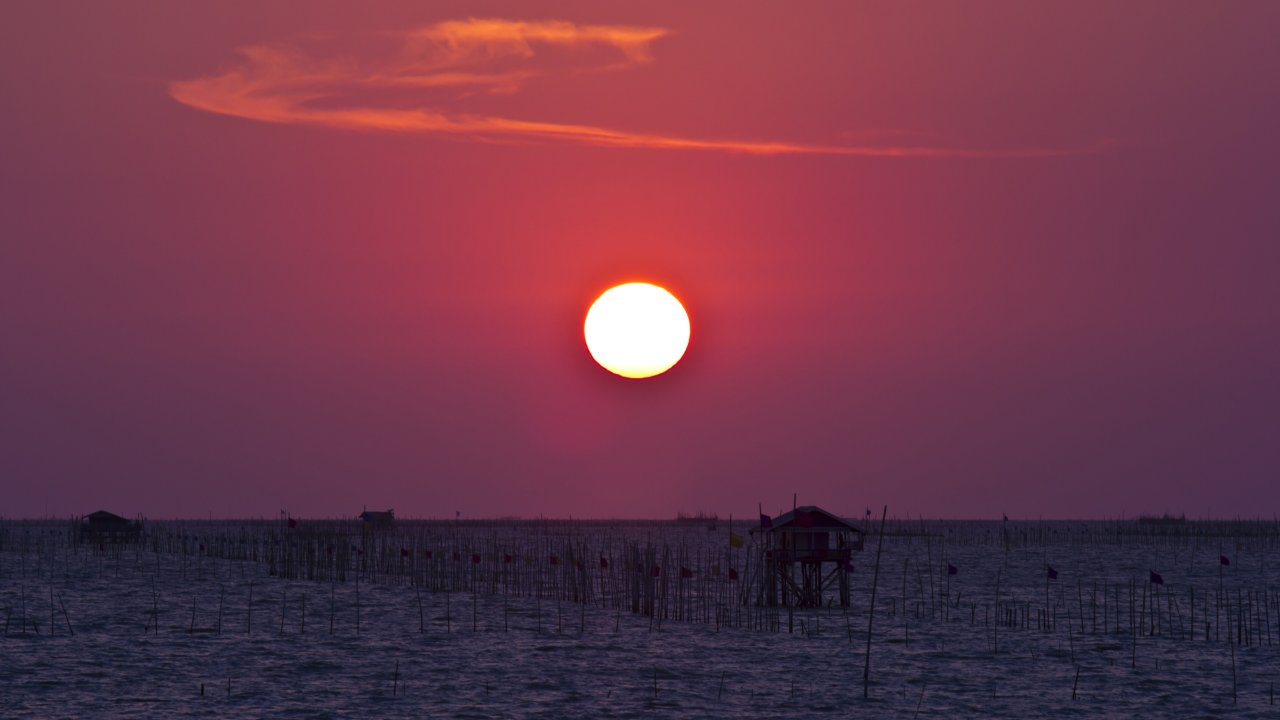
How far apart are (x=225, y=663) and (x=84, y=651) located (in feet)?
18.2

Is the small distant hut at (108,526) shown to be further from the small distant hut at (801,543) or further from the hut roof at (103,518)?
the small distant hut at (801,543)

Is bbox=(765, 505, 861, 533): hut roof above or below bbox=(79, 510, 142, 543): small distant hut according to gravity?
above

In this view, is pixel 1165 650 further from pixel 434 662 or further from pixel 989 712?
pixel 434 662

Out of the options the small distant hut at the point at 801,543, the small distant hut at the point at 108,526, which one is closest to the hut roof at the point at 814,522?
the small distant hut at the point at 801,543

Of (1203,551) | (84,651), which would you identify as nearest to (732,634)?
(84,651)

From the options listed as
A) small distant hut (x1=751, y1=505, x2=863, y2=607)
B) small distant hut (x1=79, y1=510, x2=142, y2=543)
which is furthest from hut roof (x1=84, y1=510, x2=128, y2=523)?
small distant hut (x1=751, y1=505, x2=863, y2=607)

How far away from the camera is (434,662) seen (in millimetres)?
44719

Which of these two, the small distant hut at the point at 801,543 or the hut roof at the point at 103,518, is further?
the hut roof at the point at 103,518

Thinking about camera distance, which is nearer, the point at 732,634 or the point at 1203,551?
the point at 732,634

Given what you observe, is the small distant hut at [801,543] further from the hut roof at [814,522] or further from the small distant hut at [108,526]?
the small distant hut at [108,526]

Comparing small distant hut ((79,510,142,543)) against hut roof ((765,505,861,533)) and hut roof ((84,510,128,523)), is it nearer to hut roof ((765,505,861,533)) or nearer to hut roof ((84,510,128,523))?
hut roof ((84,510,128,523))

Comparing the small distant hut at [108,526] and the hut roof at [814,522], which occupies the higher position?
the hut roof at [814,522]

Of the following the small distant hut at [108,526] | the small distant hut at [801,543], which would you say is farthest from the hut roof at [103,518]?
the small distant hut at [801,543]

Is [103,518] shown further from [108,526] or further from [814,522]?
[814,522]
